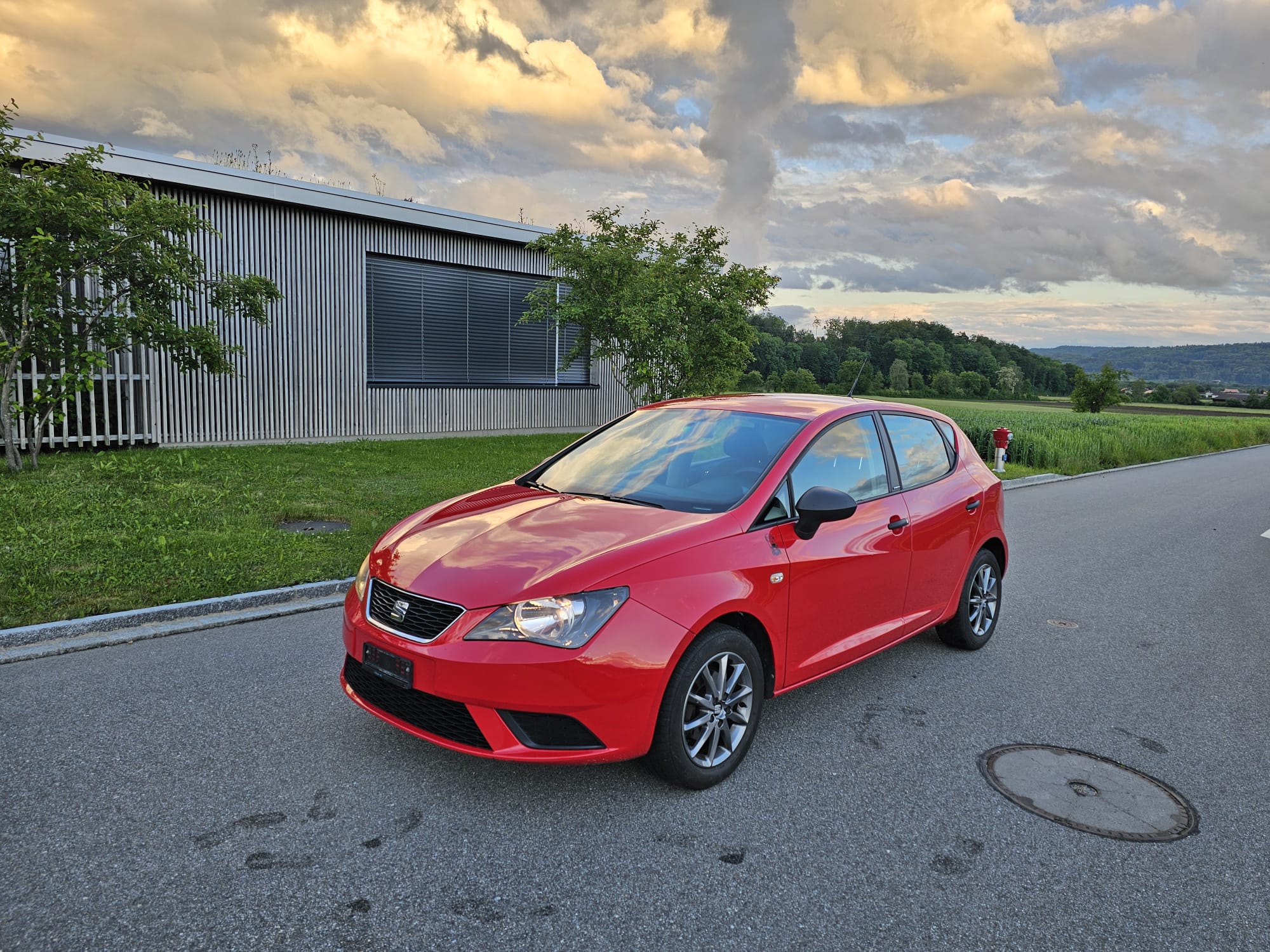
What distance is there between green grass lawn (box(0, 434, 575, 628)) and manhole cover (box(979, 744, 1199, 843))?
497 cm

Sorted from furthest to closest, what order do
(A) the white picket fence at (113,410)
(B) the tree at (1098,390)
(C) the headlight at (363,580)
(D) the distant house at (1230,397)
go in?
(D) the distant house at (1230,397)
(B) the tree at (1098,390)
(A) the white picket fence at (113,410)
(C) the headlight at (363,580)

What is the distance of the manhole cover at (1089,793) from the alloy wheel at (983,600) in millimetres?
1531

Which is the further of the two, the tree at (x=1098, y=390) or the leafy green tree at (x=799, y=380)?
the tree at (x=1098, y=390)

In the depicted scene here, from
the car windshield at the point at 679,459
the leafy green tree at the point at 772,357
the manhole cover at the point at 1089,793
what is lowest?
the manhole cover at the point at 1089,793

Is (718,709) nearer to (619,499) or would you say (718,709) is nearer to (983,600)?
(619,499)

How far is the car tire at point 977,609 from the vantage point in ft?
17.7

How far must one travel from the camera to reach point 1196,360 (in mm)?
137000

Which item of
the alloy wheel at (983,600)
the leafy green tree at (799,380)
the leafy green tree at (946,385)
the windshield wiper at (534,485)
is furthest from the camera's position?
the leafy green tree at (946,385)

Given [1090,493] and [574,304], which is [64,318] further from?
[1090,493]

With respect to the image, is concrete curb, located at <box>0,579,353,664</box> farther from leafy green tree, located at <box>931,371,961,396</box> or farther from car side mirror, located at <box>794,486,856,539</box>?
leafy green tree, located at <box>931,371,961,396</box>

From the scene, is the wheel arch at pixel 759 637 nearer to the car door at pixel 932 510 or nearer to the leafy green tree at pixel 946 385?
the car door at pixel 932 510

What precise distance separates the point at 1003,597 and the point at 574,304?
1008 cm

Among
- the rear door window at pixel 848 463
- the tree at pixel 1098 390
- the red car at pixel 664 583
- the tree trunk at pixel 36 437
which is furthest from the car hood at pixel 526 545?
the tree at pixel 1098 390

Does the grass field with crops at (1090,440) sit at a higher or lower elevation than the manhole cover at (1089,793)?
higher
